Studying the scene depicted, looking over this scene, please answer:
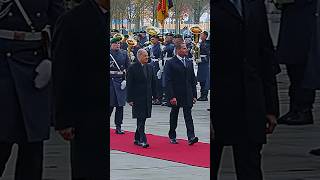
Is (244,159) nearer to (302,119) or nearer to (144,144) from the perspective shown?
(302,119)

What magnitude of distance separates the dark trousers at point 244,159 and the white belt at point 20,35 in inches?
54.4

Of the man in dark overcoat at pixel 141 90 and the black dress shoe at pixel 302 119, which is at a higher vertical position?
the black dress shoe at pixel 302 119

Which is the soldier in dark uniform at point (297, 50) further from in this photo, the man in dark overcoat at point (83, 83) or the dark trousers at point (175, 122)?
the dark trousers at point (175, 122)

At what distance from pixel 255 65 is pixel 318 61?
1.55 ft

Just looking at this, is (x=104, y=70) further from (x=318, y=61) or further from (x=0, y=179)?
(x=318, y=61)

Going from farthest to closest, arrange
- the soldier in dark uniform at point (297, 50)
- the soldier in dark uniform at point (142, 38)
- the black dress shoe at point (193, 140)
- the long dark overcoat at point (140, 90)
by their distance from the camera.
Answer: the soldier in dark uniform at point (142, 38)
the black dress shoe at point (193, 140)
the long dark overcoat at point (140, 90)
the soldier in dark uniform at point (297, 50)

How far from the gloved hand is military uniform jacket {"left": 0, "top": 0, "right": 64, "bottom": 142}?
0.03 m

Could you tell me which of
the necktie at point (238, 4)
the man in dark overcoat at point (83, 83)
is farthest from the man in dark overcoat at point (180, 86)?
the man in dark overcoat at point (83, 83)

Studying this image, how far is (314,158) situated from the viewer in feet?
18.2

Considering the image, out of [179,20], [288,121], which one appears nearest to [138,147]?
[179,20]

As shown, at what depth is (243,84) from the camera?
17.7 ft

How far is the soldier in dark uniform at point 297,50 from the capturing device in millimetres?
5457

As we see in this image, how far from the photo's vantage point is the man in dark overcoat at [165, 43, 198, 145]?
1144cm

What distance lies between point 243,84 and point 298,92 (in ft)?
1.35
